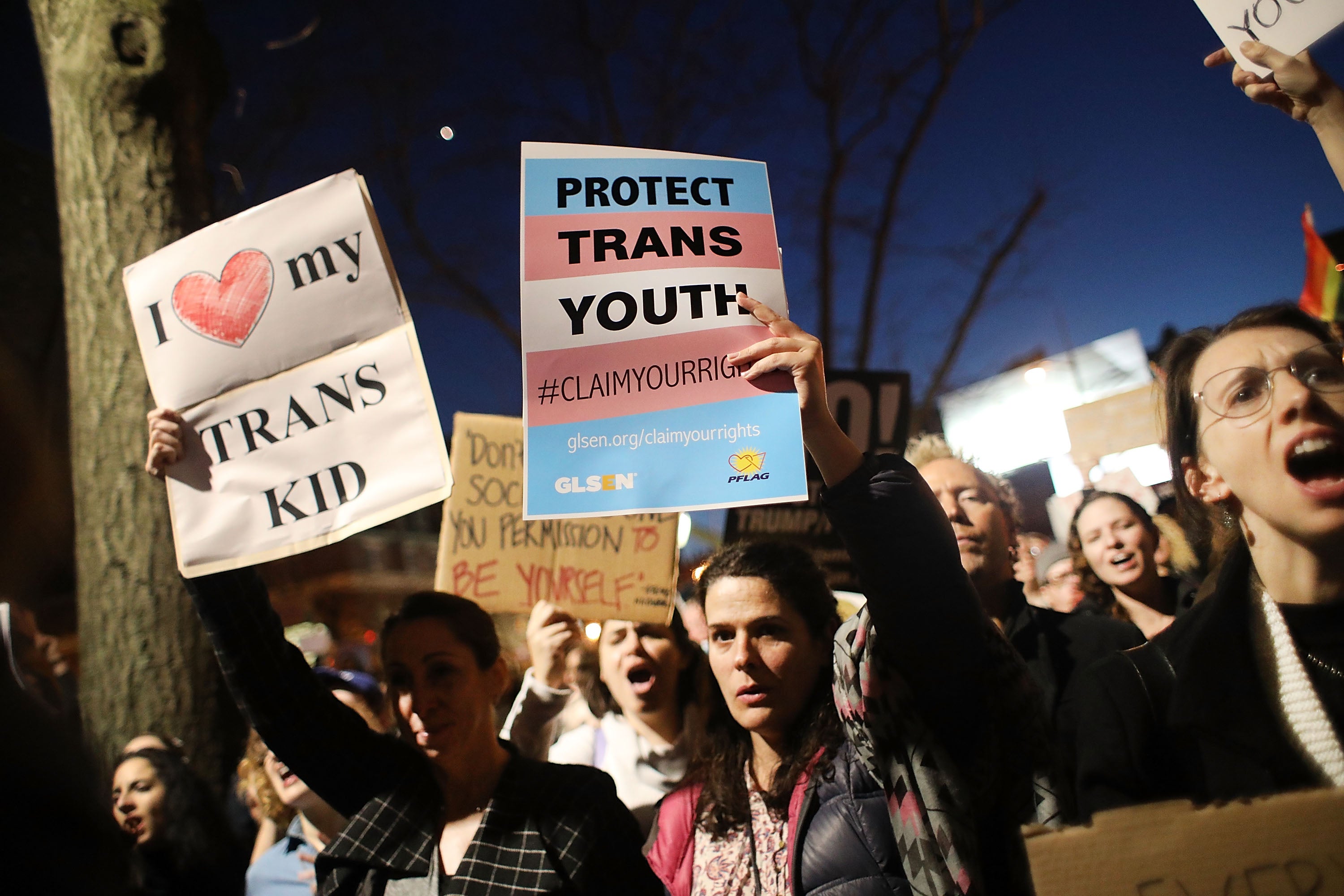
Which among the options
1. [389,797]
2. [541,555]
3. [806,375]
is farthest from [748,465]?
[541,555]

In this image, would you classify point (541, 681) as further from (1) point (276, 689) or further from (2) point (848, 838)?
(2) point (848, 838)

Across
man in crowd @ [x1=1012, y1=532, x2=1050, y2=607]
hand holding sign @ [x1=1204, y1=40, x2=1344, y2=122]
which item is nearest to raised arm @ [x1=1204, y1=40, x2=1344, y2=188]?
hand holding sign @ [x1=1204, y1=40, x2=1344, y2=122]

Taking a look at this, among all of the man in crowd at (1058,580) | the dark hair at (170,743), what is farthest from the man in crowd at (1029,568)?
the dark hair at (170,743)

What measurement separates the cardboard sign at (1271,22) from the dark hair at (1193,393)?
0.59 metres

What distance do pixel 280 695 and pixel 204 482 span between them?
53 cm

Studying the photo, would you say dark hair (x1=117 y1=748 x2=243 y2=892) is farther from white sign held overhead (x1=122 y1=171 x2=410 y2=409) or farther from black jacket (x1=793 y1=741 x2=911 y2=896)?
black jacket (x1=793 y1=741 x2=911 y2=896)

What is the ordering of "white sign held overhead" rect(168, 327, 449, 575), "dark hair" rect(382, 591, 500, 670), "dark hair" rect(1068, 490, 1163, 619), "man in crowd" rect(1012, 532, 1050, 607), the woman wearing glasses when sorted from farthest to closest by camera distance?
"man in crowd" rect(1012, 532, 1050, 607) < "dark hair" rect(1068, 490, 1163, 619) < "dark hair" rect(382, 591, 500, 670) < "white sign held overhead" rect(168, 327, 449, 575) < the woman wearing glasses

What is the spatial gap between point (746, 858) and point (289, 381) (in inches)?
58.0

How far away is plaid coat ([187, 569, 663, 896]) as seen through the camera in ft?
5.65

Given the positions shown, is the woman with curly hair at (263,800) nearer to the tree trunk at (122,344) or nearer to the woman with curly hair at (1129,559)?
the tree trunk at (122,344)

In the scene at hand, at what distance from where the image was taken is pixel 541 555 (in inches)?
117

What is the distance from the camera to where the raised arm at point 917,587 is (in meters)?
1.34

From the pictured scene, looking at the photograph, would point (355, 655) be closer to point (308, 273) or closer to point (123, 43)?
point (123, 43)

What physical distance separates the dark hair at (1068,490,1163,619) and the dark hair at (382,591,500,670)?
71.3 inches
